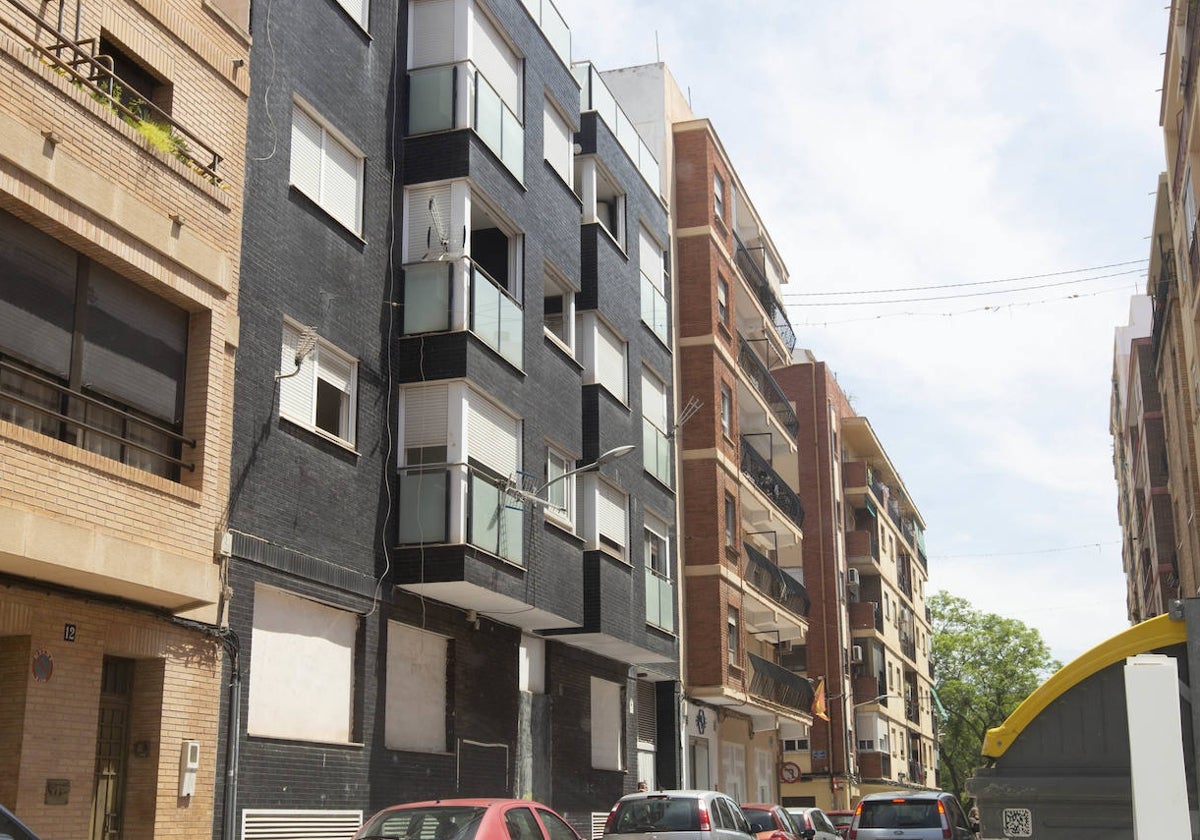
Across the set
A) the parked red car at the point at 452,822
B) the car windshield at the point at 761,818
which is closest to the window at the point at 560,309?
the car windshield at the point at 761,818

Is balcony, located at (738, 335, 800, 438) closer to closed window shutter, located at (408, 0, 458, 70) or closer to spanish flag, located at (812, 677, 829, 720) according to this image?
spanish flag, located at (812, 677, 829, 720)

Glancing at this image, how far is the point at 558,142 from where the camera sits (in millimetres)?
25156

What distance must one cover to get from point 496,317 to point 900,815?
30.1ft

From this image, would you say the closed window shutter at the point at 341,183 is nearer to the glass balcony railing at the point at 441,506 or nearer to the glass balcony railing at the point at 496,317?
the glass balcony railing at the point at 496,317

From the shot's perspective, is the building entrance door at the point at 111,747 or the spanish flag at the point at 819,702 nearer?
Result: the building entrance door at the point at 111,747

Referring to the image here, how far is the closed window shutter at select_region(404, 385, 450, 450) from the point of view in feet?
63.5

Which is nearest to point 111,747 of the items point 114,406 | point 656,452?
point 114,406


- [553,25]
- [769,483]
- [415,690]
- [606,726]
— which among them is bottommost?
[606,726]

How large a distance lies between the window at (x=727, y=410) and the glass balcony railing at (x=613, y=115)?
657 cm

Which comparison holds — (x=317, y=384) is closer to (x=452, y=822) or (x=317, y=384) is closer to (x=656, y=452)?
(x=452, y=822)

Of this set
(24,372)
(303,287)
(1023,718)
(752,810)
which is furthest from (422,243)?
(1023,718)

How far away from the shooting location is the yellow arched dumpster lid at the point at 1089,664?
459 cm

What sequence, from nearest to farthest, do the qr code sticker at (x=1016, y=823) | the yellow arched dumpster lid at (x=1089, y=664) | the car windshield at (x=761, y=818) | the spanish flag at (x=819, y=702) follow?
the yellow arched dumpster lid at (x=1089, y=664) < the qr code sticker at (x=1016, y=823) < the car windshield at (x=761, y=818) < the spanish flag at (x=819, y=702)

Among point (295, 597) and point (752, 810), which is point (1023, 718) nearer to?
point (295, 597)
